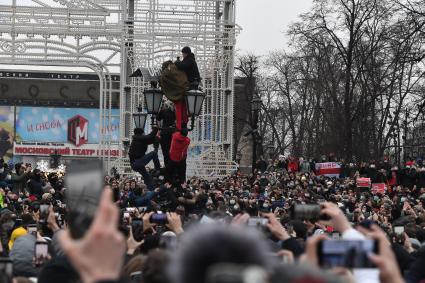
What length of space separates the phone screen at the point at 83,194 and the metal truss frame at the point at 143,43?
28.2 m

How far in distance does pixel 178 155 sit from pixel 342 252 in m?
11.4

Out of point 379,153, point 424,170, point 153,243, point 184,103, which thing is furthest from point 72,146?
point 153,243

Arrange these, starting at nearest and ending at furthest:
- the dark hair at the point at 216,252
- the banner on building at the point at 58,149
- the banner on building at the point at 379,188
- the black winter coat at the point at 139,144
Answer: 1. the dark hair at the point at 216,252
2. the black winter coat at the point at 139,144
3. the banner on building at the point at 379,188
4. the banner on building at the point at 58,149

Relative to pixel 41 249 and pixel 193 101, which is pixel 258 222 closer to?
pixel 41 249

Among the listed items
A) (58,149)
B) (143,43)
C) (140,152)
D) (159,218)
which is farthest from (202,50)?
(58,149)

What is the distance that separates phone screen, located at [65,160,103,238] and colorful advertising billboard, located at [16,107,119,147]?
258 feet

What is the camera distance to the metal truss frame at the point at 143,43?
34.2m

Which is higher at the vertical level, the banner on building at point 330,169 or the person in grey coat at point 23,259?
the banner on building at point 330,169

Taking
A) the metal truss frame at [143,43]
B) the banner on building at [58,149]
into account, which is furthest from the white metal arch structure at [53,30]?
the banner on building at [58,149]

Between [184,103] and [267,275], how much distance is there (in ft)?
39.7

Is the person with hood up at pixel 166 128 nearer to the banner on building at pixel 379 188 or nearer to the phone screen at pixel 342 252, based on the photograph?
the banner on building at pixel 379 188

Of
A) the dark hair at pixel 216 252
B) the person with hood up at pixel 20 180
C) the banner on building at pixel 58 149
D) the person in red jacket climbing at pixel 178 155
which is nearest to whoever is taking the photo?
the dark hair at pixel 216 252

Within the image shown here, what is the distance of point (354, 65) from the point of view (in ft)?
142

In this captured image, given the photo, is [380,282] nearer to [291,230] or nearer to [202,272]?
[202,272]
